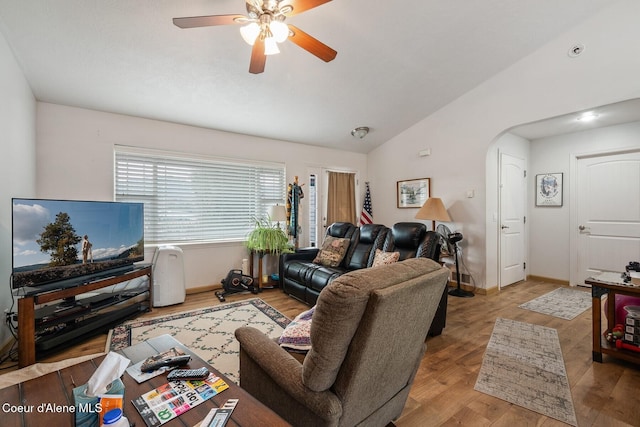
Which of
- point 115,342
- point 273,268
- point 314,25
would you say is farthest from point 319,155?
point 115,342

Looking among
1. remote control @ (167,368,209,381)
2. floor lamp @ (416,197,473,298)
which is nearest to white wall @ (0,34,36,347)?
remote control @ (167,368,209,381)

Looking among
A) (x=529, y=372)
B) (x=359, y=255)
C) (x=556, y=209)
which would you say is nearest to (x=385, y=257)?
(x=359, y=255)

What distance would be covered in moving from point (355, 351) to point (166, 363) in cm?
89

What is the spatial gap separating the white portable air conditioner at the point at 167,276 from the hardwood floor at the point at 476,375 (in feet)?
0.47

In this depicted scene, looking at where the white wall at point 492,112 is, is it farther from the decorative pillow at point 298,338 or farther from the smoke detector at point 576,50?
the decorative pillow at point 298,338

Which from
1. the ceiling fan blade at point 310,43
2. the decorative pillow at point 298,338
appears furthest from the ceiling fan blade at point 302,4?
the decorative pillow at point 298,338

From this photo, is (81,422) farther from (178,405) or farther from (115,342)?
(115,342)

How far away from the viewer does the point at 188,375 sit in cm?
118

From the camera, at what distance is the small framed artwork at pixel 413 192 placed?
4742 millimetres

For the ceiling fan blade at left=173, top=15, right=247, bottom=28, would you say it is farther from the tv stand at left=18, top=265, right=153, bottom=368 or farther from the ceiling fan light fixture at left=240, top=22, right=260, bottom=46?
the tv stand at left=18, top=265, right=153, bottom=368

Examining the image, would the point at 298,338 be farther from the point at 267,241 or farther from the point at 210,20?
the point at 267,241

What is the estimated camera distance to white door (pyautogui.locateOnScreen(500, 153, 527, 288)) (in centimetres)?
431

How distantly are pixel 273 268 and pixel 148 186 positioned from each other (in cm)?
219

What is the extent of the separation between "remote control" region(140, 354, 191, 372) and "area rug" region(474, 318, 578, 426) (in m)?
1.92
